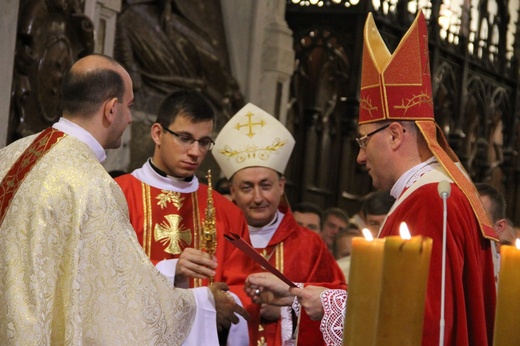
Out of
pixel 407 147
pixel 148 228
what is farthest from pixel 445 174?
pixel 148 228

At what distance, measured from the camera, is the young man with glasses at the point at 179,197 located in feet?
15.1

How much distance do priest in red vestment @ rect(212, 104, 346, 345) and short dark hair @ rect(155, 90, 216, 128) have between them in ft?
2.03

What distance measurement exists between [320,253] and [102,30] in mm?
3442

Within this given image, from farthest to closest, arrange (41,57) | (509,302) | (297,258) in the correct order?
(41,57) < (297,258) < (509,302)

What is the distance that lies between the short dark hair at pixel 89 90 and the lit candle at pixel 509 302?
2.04m

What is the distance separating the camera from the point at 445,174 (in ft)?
11.0

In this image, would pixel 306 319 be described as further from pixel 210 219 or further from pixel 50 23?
pixel 50 23

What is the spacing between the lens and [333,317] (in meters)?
3.48

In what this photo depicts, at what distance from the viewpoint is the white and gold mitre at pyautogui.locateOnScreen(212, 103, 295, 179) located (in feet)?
17.8

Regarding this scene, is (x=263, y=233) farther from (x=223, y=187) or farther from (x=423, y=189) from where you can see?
(x=423, y=189)

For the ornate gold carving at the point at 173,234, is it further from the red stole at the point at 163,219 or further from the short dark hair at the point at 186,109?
the short dark hair at the point at 186,109

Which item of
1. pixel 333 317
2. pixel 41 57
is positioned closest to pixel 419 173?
pixel 333 317

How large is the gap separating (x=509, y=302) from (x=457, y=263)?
1172 mm

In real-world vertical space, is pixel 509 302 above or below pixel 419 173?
below
